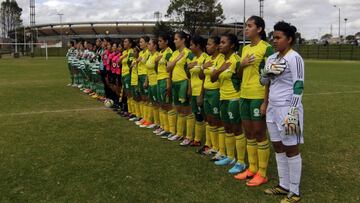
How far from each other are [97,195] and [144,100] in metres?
4.74

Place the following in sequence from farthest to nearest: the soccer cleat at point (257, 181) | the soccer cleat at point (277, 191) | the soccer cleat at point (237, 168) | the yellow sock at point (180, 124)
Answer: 1. the yellow sock at point (180, 124)
2. the soccer cleat at point (237, 168)
3. the soccer cleat at point (257, 181)
4. the soccer cleat at point (277, 191)

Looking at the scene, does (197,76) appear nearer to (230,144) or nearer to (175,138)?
(230,144)

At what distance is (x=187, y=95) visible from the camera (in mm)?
7629

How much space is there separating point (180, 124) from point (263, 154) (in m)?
2.78

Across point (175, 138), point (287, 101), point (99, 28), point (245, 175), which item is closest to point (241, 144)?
point (245, 175)

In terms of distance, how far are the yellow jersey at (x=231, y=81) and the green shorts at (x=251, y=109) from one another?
1.37ft

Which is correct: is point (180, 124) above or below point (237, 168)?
above

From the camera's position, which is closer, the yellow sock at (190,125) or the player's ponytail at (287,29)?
the player's ponytail at (287,29)

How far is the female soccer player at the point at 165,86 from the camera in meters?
8.19

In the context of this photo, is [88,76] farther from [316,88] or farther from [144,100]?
[316,88]

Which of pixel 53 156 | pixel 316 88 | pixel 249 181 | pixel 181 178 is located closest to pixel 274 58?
pixel 249 181

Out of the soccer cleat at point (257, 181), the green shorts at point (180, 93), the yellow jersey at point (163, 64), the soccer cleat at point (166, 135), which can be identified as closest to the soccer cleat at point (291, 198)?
the soccer cleat at point (257, 181)

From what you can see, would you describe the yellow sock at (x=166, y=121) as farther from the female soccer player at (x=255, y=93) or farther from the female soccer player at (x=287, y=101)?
the female soccer player at (x=287, y=101)

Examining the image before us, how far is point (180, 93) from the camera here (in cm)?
766
